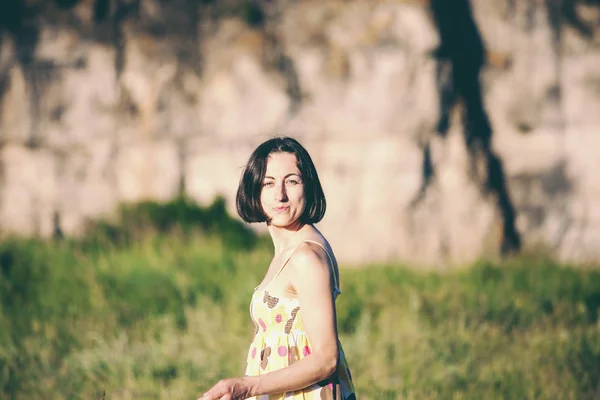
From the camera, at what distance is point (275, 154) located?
7.90 feet

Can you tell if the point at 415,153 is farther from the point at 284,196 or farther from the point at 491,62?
the point at 284,196

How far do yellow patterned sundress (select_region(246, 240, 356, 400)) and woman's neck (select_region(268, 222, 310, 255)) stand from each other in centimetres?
10

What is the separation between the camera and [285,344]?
2309 millimetres

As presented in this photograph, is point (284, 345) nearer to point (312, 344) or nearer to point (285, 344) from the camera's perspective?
point (285, 344)

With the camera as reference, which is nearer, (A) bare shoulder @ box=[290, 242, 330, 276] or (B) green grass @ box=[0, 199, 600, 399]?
(A) bare shoulder @ box=[290, 242, 330, 276]

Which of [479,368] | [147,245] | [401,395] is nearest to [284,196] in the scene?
[401,395]

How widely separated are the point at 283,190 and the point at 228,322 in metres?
3.50

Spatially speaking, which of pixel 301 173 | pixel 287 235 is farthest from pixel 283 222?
pixel 301 173

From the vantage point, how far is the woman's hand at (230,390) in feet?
6.82

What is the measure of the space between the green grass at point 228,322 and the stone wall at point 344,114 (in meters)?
0.84

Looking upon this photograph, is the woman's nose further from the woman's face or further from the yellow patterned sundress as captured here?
the yellow patterned sundress

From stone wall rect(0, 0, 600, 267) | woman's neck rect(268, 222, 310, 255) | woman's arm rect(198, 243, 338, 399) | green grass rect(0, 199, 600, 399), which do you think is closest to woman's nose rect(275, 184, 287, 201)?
woman's neck rect(268, 222, 310, 255)

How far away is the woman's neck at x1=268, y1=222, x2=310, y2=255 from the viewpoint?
237 centimetres

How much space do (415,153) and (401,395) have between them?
14.7ft
